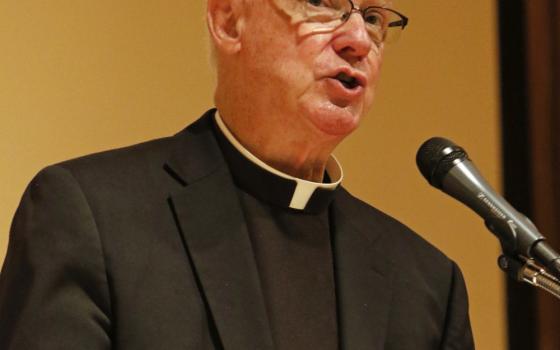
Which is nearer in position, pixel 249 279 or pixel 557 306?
pixel 249 279

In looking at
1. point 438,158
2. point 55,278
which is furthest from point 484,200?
point 55,278

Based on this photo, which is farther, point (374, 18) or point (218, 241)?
point (374, 18)

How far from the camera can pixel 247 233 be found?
1841 mm

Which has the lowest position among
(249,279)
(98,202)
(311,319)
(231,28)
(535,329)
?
(535,329)

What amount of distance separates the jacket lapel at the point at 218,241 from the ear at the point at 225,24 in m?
0.20

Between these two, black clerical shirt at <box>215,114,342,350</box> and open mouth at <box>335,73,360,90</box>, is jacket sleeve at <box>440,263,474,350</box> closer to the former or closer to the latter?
black clerical shirt at <box>215,114,342,350</box>

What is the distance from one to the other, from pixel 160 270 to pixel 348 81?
1.77ft

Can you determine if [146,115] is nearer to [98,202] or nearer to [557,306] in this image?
[98,202]

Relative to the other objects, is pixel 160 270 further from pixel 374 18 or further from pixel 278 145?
pixel 374 18

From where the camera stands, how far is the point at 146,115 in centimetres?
262

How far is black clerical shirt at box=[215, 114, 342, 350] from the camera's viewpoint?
6.13 ft

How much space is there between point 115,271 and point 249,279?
0.26 metres

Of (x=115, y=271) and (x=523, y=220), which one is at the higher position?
(x=523, y=220)

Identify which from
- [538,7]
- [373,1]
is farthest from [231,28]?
[538,7]
